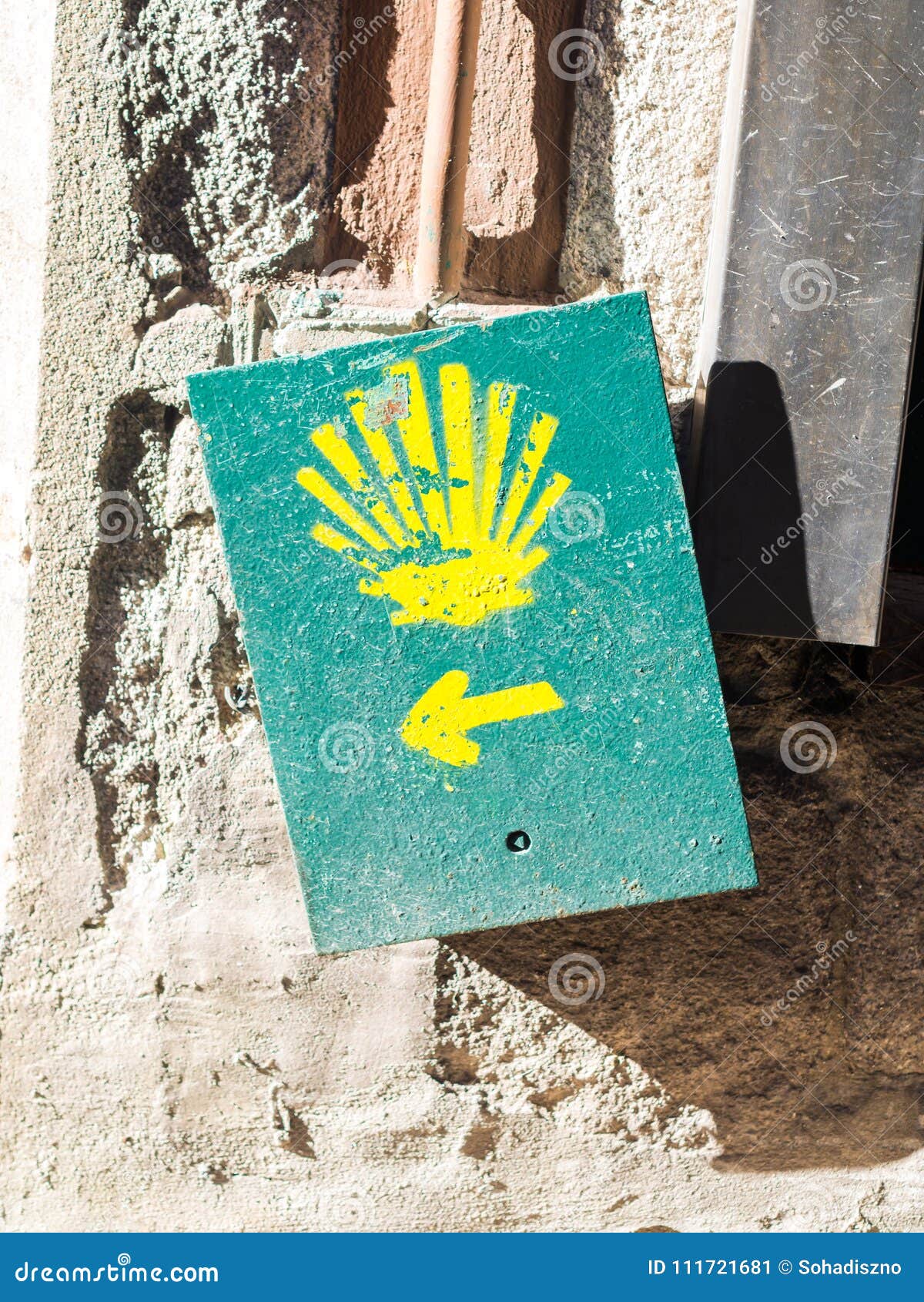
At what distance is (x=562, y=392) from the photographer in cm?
130

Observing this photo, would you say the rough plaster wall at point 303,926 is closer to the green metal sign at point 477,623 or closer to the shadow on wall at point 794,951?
the shadow on wall at point 794,951

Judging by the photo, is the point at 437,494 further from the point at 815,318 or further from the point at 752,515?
the point at 815,318

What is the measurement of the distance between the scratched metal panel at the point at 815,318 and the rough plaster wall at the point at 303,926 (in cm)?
22

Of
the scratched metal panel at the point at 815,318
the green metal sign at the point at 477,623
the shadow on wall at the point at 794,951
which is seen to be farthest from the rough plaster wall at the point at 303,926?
the green metal sign at the point at 477,623

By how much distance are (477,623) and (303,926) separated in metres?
0.79

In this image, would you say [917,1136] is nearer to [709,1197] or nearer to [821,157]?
[709,1197]

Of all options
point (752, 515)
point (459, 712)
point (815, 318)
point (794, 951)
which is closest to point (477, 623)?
point (459, 712)

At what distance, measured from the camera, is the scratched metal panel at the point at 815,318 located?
1.49 meters

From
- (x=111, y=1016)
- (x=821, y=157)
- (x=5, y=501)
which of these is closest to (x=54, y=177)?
(x=5, y=501)

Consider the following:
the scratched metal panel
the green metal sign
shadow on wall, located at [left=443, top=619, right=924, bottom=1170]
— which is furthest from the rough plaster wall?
the green metal sign

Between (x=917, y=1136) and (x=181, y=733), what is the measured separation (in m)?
1.56

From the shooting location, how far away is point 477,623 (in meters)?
1.31

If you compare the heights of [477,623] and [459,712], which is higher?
[477,623]

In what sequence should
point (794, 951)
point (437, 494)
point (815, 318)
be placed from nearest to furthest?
point (437, 494) → point (815, 318) → point (794, 951)
